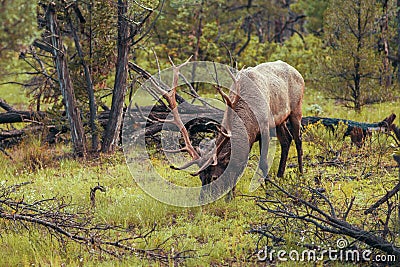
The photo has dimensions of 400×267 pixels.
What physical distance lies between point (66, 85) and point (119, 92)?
94cm

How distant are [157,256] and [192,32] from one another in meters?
12.8

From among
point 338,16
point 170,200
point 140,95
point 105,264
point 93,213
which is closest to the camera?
point 105,264

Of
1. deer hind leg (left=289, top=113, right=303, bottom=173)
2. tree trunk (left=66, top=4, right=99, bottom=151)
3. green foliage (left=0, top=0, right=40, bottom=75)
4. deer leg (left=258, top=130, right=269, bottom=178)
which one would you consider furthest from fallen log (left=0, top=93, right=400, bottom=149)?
green foliage (left=0, top=0, right=40, bottom=75)

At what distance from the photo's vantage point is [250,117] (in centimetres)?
A: 765

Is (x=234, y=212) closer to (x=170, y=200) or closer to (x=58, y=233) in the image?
(x=170, y=200)

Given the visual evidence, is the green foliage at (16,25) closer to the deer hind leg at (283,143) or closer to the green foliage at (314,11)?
the deer hind leg at (283,143)

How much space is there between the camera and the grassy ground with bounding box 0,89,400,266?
5770 millimetres

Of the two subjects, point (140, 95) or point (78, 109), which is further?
point (140, 95)

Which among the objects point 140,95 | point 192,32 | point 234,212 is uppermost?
point 192,32

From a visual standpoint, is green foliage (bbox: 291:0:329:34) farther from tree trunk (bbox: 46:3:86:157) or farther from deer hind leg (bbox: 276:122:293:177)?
tree trunk (bbox: 46:3:86:157)

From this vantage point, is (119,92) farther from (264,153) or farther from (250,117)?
(250,117)

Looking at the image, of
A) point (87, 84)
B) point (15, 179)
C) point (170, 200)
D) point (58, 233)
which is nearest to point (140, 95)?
point (87, 84)

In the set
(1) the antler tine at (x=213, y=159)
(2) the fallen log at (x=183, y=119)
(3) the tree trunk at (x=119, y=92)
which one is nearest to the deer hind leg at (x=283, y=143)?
(2) the fallen log at (x=183, y=119)

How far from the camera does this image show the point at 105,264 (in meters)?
5.47
